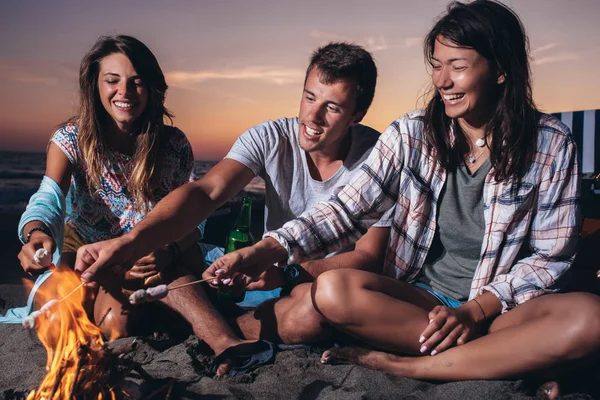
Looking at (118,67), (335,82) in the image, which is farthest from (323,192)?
(118,67)

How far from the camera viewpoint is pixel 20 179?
11.2 meters

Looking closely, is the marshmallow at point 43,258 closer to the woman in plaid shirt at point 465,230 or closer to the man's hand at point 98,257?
the man's hand at point 98,257

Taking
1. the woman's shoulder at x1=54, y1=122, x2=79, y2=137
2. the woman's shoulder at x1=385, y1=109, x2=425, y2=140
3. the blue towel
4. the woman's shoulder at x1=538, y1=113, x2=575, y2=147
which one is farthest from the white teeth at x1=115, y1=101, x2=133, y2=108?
the woman's shoulder at x1=538, y1=113, x2=575, y2=147

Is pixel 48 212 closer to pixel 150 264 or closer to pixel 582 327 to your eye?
pixel 150 264

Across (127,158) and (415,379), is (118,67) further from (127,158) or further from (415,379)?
(415,379)

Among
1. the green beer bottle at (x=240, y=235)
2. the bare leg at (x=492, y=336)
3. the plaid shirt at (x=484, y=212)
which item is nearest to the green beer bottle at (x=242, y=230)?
the green beer bottle at (x=240, y=235)

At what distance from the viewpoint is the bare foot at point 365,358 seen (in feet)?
8.53

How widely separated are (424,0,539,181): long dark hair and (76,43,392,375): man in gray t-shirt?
0.72 metres

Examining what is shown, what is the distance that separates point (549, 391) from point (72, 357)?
203cm

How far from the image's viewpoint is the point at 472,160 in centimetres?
289

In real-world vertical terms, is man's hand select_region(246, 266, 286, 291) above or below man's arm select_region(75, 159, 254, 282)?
below

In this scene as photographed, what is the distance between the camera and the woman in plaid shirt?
2465mm

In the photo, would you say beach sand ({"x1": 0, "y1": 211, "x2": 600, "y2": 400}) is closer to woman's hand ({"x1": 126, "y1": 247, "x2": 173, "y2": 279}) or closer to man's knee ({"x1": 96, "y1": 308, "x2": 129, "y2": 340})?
man's knee ({"x1": 96, "y1": 308, "x2": 129, "y2": 340})

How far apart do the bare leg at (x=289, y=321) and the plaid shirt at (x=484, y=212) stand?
337 mm
